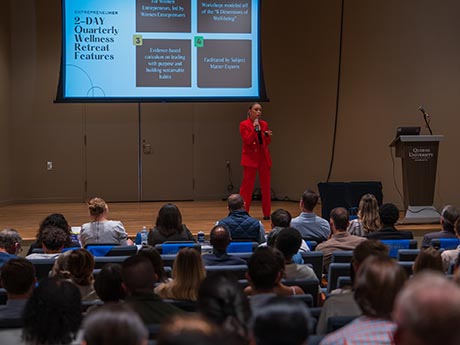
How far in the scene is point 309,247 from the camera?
5.84 meters

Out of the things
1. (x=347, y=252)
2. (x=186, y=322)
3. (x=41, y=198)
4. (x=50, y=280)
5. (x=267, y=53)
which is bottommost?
(x=41, y=198)

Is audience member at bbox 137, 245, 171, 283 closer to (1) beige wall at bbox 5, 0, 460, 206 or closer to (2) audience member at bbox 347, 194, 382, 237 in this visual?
(2) audience member at bbox 347, 194, 382, 237

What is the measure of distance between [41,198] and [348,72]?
15.6ft

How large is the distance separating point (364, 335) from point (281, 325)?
49 cm

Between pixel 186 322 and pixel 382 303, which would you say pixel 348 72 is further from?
pixel 186 322

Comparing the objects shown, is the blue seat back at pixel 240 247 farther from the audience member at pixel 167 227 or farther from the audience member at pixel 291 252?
→ the audience member at pixel 291 252

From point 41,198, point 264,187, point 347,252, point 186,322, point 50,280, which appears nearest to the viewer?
point 186,322

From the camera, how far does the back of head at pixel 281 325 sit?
1.92 meters

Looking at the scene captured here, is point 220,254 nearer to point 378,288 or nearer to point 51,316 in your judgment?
point 51,316

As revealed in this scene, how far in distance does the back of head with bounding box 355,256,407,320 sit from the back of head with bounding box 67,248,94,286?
5.97 feet

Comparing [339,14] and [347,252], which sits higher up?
[339,14]

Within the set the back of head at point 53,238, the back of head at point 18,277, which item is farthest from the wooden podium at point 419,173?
the back of head at point 18,277

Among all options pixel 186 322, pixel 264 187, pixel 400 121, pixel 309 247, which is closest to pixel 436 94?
pixel 400 121

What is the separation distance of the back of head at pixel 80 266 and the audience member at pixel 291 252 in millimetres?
1116
